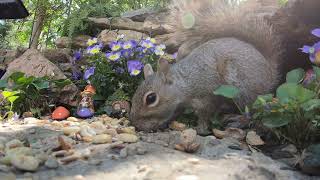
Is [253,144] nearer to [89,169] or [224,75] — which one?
[224,75]

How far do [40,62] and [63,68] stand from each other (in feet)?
1.17

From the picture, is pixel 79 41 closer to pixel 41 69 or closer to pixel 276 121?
pixel 41 69

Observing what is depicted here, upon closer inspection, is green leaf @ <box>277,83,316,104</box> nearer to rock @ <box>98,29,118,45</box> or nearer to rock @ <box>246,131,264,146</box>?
rock @ <box>246,131,264,146</box>

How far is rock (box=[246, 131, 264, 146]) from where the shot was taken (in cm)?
285

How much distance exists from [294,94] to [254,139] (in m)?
0.57

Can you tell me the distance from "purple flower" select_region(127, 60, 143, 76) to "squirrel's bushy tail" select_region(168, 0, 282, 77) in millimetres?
486

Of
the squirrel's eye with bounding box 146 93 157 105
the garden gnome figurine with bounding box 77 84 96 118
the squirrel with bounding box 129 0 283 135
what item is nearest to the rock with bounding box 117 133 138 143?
the squirrel with bounding box 129 0 283 135

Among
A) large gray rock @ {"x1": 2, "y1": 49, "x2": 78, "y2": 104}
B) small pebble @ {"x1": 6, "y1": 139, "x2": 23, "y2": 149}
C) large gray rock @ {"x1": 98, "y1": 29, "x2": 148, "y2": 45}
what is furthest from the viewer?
large gray rock @ {"x1": 98, "y1": 29, "x2": 148, "y2": 45}

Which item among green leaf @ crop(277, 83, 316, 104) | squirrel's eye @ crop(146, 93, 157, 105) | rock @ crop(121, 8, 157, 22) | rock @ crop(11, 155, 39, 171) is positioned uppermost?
rock @ crop(121, 8, 157, 22)

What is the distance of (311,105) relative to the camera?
233cm

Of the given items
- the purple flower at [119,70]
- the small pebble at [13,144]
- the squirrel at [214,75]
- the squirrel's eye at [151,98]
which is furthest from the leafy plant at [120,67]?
the small pebble at [13,144]

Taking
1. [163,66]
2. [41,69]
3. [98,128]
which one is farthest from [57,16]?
[98,128]

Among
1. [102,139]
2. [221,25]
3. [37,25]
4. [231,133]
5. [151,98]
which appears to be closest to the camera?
[102,139]

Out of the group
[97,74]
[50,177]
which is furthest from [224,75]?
[50,177]
